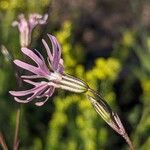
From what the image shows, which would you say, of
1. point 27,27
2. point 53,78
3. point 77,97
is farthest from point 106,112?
point 77,97

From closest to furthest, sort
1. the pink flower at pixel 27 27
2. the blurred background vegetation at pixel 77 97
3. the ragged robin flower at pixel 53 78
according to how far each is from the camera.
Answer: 1. the ragged robin flower at pixel 53 78
2. the pink flower at pixel 27 27
3. the blurred background vegetation at pixel 77 97

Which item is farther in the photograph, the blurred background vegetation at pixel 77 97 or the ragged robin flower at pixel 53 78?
the blurred background vegetation at pixel 77 97

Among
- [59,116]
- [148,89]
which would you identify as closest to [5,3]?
[59,116]

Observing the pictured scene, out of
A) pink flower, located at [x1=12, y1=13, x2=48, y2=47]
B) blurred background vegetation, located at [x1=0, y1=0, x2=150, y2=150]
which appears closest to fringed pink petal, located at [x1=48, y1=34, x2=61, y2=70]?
pink flower, located at [x1=12, y1=13, x2=48, y2=47]

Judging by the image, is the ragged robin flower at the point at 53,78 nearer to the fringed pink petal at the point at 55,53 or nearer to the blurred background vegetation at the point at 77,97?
the fringed pink petal at the point at 55,53

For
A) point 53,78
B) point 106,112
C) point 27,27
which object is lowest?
point 106,112

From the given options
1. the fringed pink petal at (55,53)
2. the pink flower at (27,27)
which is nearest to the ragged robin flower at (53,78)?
the fringed pink petal at (55,53)

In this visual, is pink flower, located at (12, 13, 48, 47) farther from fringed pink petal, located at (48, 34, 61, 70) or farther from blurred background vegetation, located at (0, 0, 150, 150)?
blurred background vegetation, located at (0, 0, 150, 150)

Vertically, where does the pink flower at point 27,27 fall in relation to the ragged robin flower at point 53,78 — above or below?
above

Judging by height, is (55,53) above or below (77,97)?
above

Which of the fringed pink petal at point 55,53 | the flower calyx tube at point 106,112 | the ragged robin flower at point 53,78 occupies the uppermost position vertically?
the fringed pink petal at point 55,53

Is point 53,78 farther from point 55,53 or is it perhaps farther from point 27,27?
point 27,27
